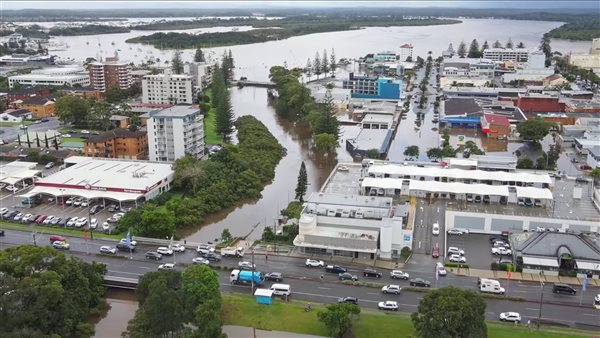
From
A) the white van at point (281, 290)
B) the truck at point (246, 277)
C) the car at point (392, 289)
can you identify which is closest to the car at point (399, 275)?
the car at point (392, 289)

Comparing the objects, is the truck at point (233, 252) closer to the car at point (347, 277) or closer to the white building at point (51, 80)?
the car at point (347, 277)

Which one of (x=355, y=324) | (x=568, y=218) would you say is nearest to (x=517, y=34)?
(x=568, y=218)

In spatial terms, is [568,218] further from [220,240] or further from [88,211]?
[88,211]

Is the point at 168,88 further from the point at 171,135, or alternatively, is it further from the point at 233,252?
the point at 233,252

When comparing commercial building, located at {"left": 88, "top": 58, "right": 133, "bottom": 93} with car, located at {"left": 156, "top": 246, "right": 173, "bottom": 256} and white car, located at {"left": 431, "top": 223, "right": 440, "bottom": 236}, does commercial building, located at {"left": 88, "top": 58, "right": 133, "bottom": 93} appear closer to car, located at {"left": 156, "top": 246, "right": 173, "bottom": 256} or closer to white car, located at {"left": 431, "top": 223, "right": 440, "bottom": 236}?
car, located at {"left": 156, "top": 246, "right": 173, "bottom": 256}

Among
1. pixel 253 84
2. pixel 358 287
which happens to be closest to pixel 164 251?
pixel 358 287

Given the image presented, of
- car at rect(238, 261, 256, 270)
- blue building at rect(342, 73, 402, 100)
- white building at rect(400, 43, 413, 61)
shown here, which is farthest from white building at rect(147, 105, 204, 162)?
white building at rect(400, 43, 413, 61)

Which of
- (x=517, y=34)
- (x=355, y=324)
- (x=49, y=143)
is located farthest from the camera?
(x=517, y=34)
